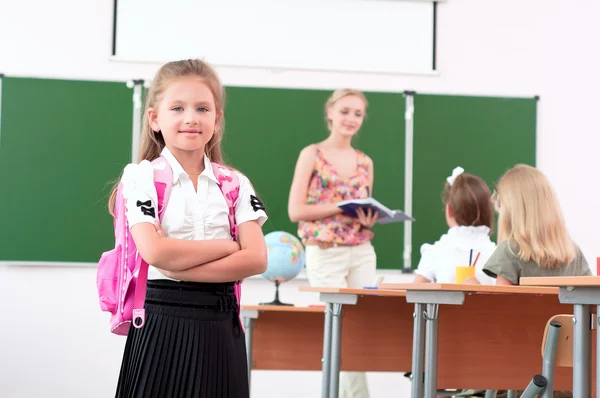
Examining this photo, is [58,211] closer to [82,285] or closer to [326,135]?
[82,285]

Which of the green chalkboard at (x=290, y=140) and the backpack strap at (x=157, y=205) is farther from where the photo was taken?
the green chalkboard at (x=290, y=140)

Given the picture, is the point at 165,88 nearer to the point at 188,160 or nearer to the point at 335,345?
the point at 188,160

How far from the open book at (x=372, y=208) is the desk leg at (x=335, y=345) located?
0.90 meters

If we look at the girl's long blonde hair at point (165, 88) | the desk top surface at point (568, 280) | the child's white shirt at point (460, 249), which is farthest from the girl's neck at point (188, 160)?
the child's white shirt at point (460, 249)

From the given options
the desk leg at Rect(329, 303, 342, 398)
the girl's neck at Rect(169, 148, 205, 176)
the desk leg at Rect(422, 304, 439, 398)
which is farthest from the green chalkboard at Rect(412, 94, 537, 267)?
the girl's neck at Rect(169, 148, 205, 176)

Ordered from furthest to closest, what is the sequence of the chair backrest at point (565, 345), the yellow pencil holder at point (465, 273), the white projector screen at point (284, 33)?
the white projector screen at point (284, 33), the yellow pencil holder at point (465, 273), the chair backrest at point (565, 345)

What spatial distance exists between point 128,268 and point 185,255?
13 centimetres

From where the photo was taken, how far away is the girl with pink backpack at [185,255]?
1.71m

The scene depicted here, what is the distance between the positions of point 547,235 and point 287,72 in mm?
2919

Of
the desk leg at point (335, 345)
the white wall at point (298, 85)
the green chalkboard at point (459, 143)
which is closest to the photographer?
the desk leg at point (335, 345)

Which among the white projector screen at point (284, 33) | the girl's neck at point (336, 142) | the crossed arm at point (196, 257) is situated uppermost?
the white projector screen at point (284, 33)

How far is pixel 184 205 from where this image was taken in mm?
1774

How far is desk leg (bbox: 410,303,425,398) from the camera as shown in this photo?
9.00ft

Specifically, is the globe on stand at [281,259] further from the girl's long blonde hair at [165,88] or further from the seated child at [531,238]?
the girl's long blonde hair at [165,88]
